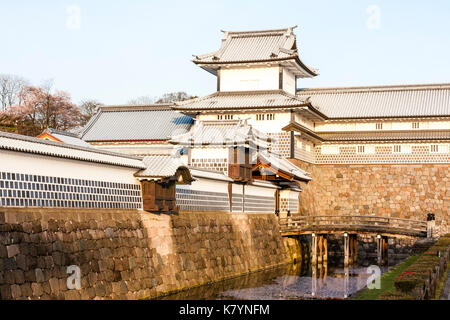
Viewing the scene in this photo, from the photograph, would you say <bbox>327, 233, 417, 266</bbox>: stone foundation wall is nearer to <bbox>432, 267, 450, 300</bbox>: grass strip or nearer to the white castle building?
the white castle building

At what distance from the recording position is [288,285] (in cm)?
2986

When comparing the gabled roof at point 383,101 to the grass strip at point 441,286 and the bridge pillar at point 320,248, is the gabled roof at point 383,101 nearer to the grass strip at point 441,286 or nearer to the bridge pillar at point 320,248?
the bridge pillar at point 320,248

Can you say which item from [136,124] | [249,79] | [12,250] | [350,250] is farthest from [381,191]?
[12,250]

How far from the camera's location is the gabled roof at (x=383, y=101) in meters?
52.8

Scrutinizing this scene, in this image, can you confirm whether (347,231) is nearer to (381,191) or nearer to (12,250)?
(381,191)

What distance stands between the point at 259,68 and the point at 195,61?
4895 mm

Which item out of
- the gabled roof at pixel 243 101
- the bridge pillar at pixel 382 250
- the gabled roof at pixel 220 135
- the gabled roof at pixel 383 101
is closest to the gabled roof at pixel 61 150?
the gabled roof at pixel 220 135

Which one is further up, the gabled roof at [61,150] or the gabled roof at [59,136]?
the gabled roof at [59,136]

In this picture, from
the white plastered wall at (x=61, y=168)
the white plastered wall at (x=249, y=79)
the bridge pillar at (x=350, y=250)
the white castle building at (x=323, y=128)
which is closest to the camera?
the white plastered wall at (x=61, y=168)

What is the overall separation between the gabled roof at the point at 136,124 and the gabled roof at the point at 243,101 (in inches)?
105

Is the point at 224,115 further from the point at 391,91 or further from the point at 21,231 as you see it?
the point at 21,231

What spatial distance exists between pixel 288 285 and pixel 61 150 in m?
13.6
